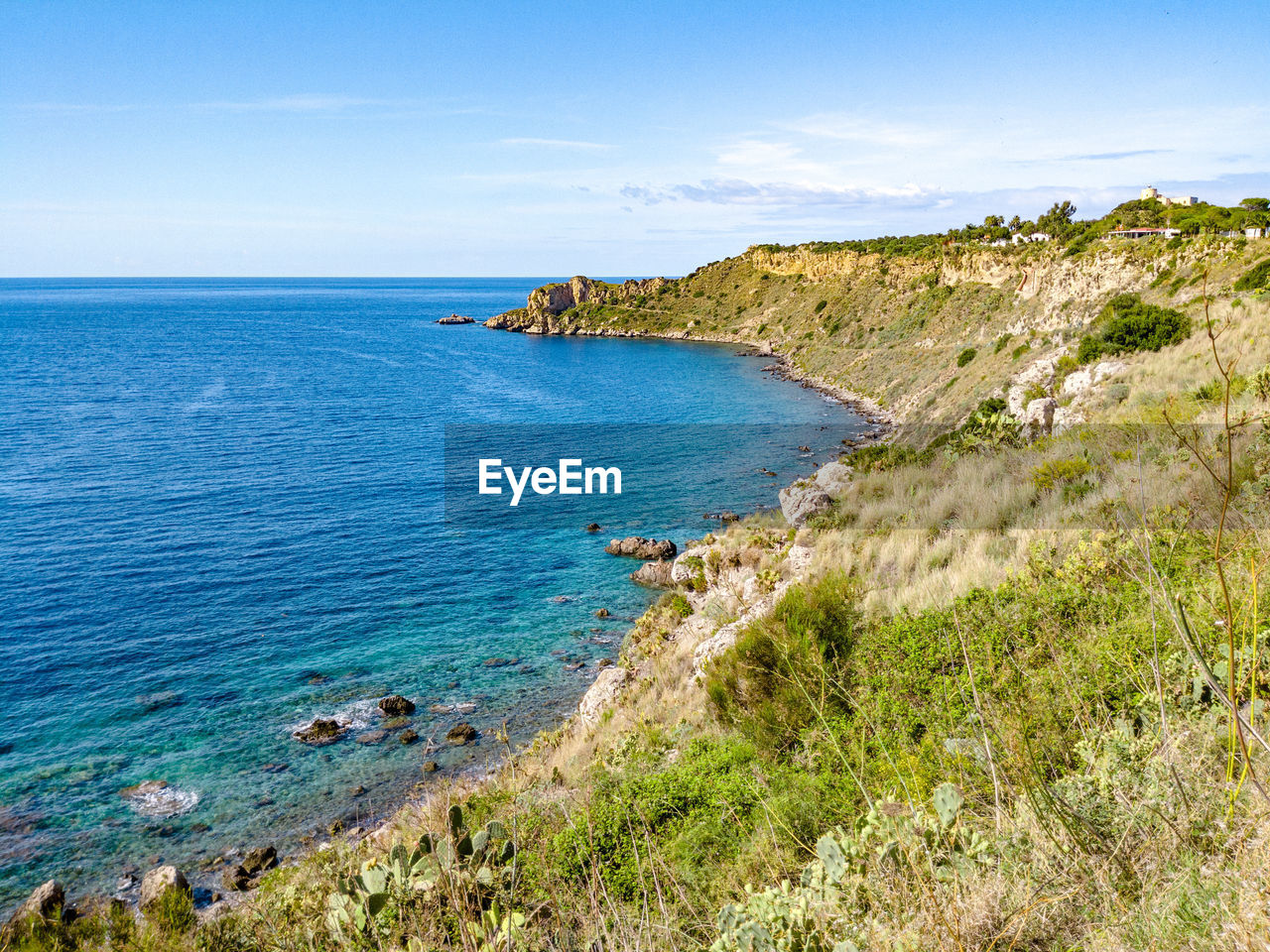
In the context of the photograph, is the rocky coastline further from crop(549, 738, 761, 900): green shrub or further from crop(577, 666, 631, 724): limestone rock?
crop(549, 738, 761, 900): green shrub

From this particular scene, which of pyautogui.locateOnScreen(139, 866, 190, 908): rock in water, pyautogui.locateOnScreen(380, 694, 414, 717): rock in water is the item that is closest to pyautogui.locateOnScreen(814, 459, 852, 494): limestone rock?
pyautogui.locateOnScreen(380, 694, 414, 717): rock in water

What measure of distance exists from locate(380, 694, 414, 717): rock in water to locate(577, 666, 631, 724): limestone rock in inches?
187

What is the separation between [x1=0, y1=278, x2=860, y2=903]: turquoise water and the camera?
52.3 ft

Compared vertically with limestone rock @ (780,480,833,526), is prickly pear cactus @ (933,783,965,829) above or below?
above

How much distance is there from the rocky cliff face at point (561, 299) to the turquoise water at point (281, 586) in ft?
215

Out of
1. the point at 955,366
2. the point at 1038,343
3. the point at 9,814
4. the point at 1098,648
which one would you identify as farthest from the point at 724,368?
the point at 1098,648

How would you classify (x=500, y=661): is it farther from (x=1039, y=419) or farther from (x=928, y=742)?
(x=928, y=742)

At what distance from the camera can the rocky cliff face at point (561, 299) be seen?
125625mm

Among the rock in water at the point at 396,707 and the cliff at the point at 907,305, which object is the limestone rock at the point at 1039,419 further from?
the rock in water at the point at 396,707

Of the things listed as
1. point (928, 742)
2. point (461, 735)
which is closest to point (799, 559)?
point (461, 735)

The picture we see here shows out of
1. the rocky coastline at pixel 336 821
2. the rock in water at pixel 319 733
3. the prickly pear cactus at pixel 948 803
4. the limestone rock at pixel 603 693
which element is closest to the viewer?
the prickly pear cactus at pixel 948 803

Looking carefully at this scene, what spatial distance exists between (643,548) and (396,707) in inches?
487

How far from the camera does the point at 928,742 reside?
5141mm

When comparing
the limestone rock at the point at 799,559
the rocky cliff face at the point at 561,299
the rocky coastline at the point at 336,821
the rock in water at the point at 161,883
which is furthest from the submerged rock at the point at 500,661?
the rocky cliff face at the point at 561,299
